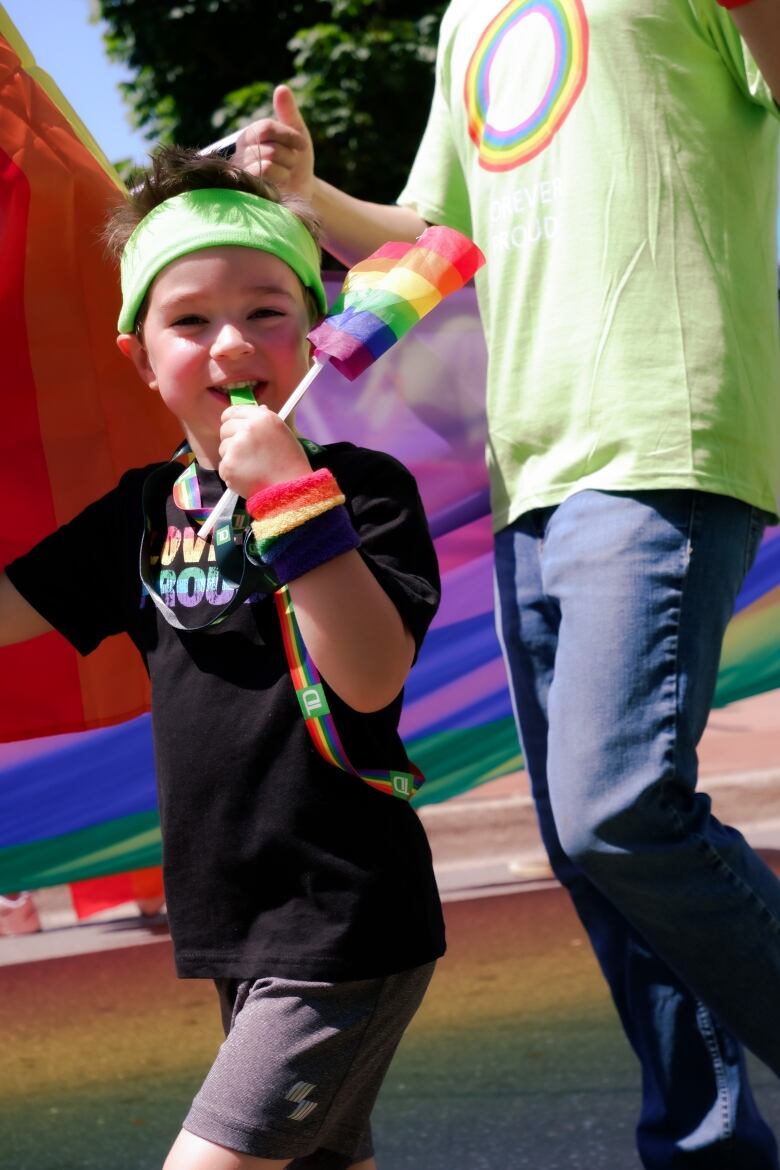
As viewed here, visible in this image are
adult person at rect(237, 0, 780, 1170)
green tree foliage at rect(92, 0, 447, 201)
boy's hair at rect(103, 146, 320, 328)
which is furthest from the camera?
green tree foliage at rect(92, 0, 447, 201)

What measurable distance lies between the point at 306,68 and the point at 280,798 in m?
12.3

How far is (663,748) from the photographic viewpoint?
2.25 meters

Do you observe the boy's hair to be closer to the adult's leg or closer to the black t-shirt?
the black t-shirt

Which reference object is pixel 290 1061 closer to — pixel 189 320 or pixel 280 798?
pixel 280 798

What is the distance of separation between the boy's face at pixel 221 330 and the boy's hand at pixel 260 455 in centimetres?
18

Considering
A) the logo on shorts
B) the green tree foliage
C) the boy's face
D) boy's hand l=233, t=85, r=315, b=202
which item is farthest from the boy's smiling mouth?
the green tree foliage

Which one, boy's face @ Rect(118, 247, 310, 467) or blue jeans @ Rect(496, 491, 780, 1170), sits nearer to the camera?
boy's face @ Rect(118, 247, 310, 467)

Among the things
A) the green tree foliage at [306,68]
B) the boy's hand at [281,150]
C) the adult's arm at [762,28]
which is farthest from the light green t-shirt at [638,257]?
the green tree foliage at [306,68]

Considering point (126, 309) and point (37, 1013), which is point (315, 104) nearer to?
point (37, 1013)

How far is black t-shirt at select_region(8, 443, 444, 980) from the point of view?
1.89 meters

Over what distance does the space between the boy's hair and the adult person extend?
0.89 ft

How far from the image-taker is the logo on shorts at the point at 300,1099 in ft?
6.15

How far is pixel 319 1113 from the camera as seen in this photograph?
1.92 m

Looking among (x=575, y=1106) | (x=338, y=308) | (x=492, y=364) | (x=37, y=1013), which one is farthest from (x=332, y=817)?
(x=37, y=1013)
